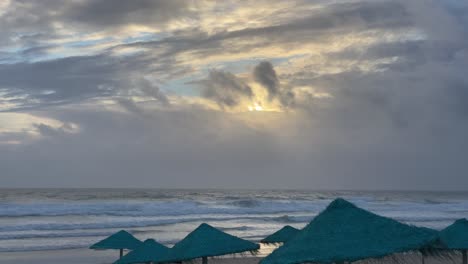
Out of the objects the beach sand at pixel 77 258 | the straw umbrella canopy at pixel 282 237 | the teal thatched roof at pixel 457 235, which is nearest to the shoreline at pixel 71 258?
the beach sand at pixel 77 258

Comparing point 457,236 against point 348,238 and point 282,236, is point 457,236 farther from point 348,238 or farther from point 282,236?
point 348,238

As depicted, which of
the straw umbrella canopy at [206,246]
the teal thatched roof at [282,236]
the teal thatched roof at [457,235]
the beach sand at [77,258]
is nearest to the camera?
the straw umbrella canopy at [206,246]

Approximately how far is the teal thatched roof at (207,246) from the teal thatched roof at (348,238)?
8.92 ft

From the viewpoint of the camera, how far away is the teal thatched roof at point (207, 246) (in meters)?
12.0

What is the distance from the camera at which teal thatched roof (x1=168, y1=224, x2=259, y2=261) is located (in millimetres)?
12047

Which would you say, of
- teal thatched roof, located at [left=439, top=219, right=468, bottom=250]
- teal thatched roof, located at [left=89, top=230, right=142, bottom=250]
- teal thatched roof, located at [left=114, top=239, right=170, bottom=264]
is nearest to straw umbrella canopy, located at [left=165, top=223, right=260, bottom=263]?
teal thatched roof, located at [left=114, top=239, right=170, bottom=264]

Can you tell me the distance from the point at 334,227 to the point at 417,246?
116 centimetres

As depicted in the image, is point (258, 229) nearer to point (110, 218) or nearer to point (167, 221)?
point (167, 221)

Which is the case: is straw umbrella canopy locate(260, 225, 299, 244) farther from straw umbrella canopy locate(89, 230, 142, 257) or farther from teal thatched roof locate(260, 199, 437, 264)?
teal thatched roof locate(260, 199, 437, 264)

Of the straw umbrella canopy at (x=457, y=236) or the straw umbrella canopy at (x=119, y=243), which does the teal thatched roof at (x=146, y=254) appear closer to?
the straw umbrella canopy at (x=119, y=243)

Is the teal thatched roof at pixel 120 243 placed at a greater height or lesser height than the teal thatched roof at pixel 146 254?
greater

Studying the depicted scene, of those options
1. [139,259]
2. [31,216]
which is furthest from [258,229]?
[139,259]

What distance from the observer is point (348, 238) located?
913 centimetres

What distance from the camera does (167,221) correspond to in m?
42.5
